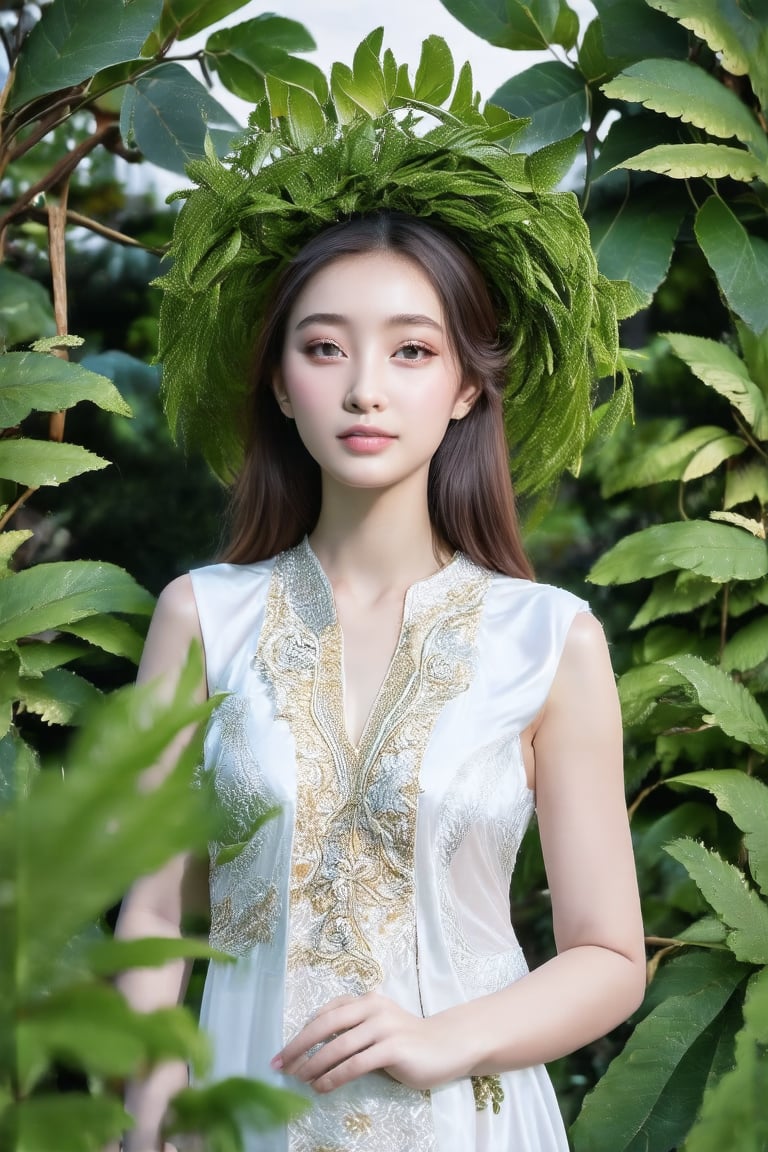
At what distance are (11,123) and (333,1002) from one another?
1.27 meters

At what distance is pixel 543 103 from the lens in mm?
1829

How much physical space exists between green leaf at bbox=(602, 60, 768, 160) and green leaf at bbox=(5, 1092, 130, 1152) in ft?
5.27

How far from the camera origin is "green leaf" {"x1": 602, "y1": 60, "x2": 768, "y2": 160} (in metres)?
1.72

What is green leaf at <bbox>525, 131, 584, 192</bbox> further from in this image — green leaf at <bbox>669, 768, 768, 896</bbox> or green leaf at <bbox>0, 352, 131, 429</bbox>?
green leaf at <bbox>669, 768, 768, 896</bbox>

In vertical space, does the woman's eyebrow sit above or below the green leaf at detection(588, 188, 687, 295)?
below

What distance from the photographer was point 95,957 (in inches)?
13.9

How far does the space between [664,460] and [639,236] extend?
0.32 metres


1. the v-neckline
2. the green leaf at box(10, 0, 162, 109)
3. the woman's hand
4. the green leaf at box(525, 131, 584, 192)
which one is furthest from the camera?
the green leaf at box(10, 0, 162, 109)

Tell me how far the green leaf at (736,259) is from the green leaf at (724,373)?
0.22ft

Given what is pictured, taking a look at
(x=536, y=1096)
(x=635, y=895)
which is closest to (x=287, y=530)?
(x=635, y=895)

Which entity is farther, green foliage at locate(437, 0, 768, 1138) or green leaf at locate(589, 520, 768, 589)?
green leaf at locate(589, 520, 768, 589)

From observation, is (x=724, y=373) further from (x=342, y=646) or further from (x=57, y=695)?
(x=57, y=695)

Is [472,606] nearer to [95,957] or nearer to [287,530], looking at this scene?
[287,530]

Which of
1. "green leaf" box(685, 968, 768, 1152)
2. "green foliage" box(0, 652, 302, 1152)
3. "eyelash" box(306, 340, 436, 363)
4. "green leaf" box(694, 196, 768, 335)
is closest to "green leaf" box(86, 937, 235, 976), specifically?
"green foliage" box(0, 652, 302, 1152)
